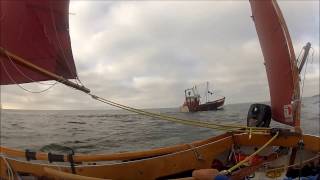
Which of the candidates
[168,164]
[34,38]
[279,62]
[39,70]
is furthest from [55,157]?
[279,62]

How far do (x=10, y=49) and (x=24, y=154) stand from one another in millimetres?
3040

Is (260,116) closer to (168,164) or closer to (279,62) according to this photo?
(279,62)

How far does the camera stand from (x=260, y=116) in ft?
28.5

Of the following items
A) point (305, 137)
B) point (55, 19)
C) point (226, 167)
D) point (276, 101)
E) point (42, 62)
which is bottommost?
point (226, 167)

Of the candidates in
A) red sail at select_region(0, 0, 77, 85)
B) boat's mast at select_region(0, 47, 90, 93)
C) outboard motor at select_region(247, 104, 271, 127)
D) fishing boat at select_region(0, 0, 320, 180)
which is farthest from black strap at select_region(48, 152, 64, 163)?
outboard motor at select_region(247, 104, 271, 127)

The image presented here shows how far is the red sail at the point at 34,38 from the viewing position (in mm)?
10070

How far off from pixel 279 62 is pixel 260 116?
1.15m

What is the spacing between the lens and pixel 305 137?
745 cm

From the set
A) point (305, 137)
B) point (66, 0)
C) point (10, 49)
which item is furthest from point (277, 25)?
point (10, 49)

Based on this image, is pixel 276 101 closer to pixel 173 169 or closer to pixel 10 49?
pixel 173 169

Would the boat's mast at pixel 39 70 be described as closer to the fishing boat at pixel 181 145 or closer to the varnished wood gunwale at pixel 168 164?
the fishing boat at pixel 181 145

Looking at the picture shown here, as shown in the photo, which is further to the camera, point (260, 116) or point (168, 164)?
point (260, 116)

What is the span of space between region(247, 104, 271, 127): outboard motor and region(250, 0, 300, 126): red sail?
0.67ft

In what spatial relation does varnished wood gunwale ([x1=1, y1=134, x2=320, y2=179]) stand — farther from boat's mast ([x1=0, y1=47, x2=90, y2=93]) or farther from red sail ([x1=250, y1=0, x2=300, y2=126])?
A: boat's mast ([x1=0, y1=47, x2=90, y2=93])
